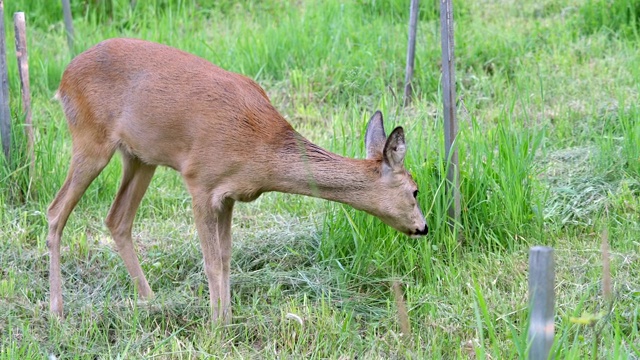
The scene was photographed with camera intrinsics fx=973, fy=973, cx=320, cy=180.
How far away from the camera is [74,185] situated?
5.47 metres

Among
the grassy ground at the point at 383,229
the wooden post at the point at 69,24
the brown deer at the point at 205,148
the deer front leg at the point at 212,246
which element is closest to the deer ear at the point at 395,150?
the brown deer at the point at 205,148

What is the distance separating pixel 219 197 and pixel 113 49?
1.12 metres

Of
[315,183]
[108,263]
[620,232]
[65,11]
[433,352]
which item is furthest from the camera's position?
[65,11]

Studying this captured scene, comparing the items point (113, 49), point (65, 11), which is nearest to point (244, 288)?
point (113, 49)

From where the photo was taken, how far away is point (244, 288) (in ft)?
17.8

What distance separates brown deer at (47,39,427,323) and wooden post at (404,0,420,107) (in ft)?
6.63

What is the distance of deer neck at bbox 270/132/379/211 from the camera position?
486 centimetres

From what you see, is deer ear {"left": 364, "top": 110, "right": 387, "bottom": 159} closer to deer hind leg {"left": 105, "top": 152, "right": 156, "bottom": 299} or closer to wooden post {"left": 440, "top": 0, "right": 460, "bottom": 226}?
wooden post {"left": 440, "top": 0, "right": 460, "bottom": 226}

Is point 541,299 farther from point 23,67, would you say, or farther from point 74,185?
point 23,67

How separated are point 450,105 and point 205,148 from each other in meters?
1.39

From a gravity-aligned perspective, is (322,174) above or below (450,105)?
below

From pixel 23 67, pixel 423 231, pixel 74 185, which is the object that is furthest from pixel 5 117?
pixel 423 231

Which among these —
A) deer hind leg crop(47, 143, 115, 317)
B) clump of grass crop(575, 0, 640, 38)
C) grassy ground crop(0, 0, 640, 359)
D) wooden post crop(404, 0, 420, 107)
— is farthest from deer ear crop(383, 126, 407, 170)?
clump of grass crop(575, 0, 640, 38)

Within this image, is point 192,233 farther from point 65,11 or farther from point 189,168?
point 65,11
